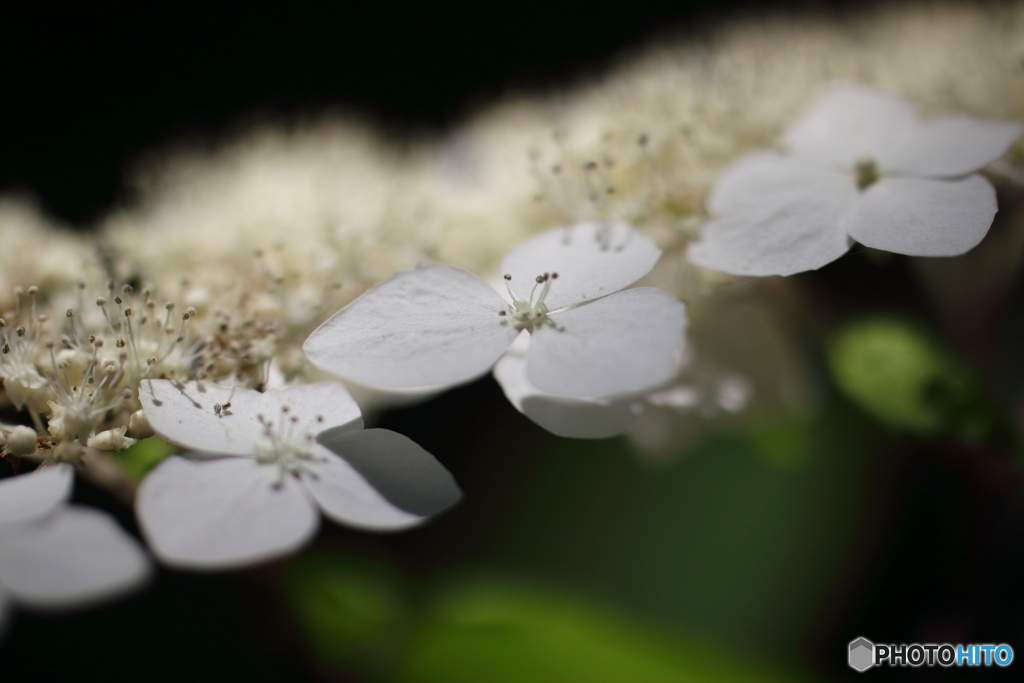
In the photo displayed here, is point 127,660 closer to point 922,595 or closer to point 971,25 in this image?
point 922,595

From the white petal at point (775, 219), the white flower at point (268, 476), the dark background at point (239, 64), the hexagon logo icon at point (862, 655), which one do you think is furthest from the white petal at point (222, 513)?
the dark background at point (239, 64)

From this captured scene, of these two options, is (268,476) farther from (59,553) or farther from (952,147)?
(952,147)

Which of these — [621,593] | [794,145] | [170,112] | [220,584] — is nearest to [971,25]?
[794,145]

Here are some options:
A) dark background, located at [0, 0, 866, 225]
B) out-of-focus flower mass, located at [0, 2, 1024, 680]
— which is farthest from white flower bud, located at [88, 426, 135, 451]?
dark background, located at [0, 0, 866, 225]

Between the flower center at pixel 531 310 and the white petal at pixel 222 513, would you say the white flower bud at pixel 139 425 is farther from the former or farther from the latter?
the flower center at pixel 531 310

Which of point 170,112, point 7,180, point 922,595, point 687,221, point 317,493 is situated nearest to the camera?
point 317,493
